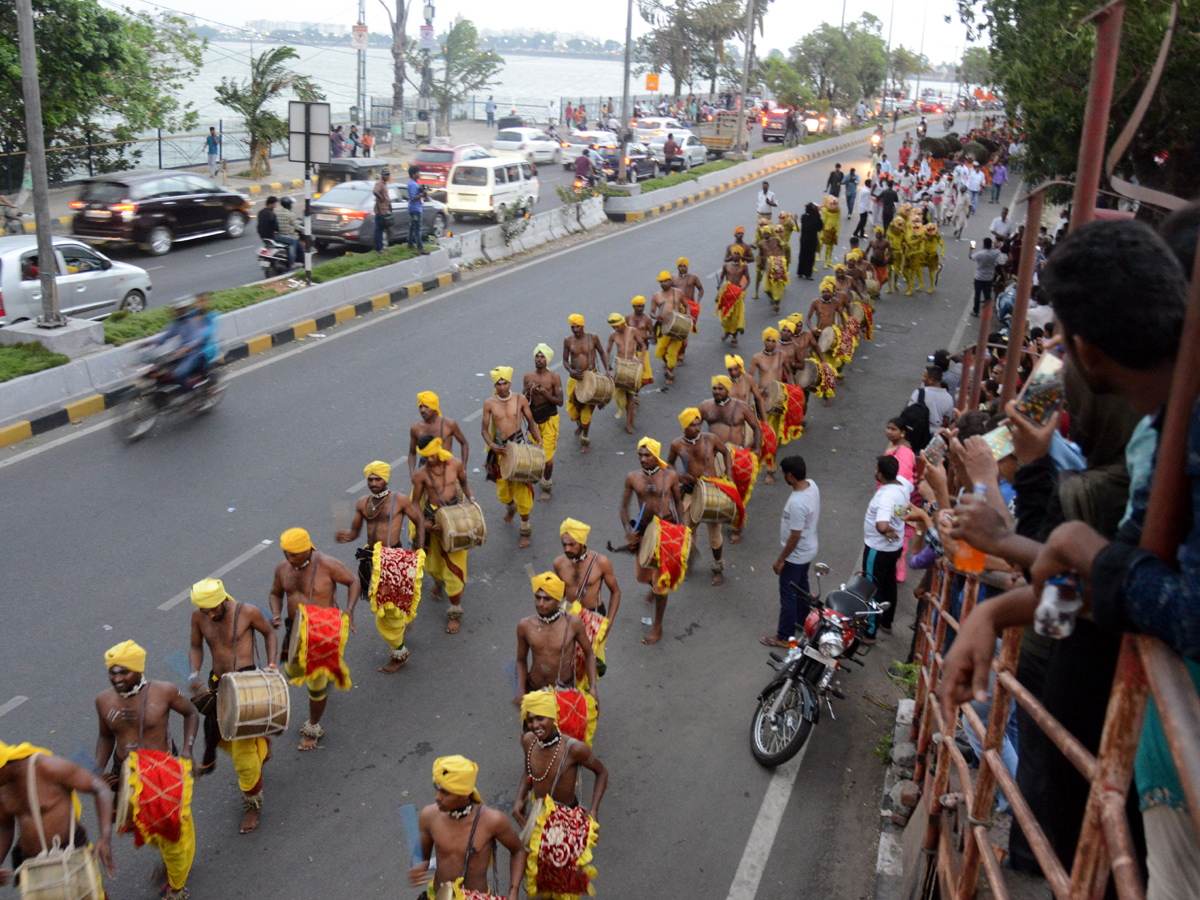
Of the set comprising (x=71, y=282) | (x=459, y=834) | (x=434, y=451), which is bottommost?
(x=459, y=834)

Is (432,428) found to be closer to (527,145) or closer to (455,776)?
(455,776)

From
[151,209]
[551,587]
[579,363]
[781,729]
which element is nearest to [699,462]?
[781,729]

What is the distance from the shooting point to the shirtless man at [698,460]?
944 centimetres

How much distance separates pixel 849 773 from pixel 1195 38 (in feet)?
28.0

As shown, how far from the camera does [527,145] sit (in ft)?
136

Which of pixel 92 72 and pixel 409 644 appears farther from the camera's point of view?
pixel 92 72

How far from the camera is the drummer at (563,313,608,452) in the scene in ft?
40.4

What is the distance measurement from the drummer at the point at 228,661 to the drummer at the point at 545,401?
486 cm

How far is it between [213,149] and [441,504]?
88.0ft

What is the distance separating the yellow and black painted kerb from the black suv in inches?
225

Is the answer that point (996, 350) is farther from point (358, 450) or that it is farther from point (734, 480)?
point (358, 450)

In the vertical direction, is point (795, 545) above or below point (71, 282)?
below

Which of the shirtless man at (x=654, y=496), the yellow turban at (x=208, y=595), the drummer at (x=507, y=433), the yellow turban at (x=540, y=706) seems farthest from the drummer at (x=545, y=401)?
the yellow turban at (x=540, y=706)

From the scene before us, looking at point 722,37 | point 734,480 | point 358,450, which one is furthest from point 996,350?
point 722,37
